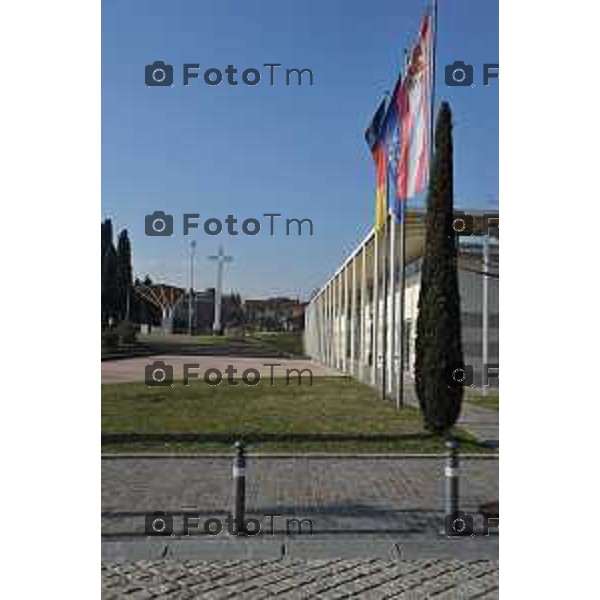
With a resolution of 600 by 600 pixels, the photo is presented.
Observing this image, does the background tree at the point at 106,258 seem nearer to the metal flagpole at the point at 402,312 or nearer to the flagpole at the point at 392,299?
the metal flagpole at the point at 402,312

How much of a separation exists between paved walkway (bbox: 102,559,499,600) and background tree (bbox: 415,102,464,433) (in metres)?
6.43

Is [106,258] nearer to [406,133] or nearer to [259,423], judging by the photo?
[259,423]

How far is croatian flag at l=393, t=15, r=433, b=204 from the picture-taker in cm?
1367

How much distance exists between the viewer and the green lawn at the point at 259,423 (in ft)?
39.0

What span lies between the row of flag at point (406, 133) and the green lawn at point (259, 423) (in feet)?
14.3

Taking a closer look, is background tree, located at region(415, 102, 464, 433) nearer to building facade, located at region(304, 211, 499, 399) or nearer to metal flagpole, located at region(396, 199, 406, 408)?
building facade, located at region(304, 211, 499, 399)

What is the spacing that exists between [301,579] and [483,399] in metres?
A: 17.4

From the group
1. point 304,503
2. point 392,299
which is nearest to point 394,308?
point 392,299

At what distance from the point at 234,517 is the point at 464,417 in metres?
10.2

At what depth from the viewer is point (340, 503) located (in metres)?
8.15

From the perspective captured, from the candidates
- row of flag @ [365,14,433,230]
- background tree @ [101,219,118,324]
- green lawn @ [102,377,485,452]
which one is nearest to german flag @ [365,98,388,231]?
row of flag @ [365,14,433,230]

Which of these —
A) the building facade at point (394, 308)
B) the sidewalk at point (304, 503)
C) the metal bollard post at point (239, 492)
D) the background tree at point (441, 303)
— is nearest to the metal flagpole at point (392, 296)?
the building facade at point (394, 308)
